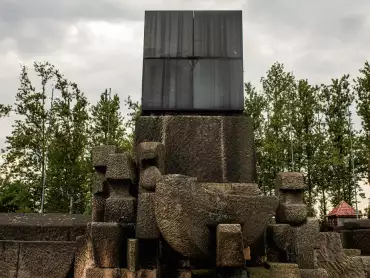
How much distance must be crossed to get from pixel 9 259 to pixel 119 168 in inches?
65.9

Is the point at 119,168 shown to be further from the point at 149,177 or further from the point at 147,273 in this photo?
the point at 147,273

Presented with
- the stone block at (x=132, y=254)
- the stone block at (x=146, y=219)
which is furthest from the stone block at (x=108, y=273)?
the stone block at (x=146, y=219)

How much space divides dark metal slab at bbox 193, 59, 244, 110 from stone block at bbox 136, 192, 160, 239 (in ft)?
5.31

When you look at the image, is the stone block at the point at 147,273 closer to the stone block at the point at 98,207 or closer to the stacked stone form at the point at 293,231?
the stone block at the point at 98,207

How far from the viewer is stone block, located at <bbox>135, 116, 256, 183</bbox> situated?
16.2 ft

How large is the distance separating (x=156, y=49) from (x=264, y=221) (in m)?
2.73

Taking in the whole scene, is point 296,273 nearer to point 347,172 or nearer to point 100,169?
point 100,169

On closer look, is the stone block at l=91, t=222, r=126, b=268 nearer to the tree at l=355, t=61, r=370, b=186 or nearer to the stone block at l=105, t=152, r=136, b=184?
the stone block at l=105, t=152, r=136, b=184

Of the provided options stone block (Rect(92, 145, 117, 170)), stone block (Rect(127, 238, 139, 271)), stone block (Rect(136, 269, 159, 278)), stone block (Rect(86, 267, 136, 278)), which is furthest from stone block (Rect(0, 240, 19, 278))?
stone block (Rect(136, 269, 159, 278))

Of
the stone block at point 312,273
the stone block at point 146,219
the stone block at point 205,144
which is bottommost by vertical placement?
the stone block at point 312,273

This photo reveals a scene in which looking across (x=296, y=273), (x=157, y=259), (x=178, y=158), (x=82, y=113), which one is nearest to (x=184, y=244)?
(x=157, y=259)

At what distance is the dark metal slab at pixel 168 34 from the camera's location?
550 centimetres

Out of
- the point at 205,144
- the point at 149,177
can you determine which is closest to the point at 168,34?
the point at 205,144

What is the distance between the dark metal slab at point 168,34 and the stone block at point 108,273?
267cm
